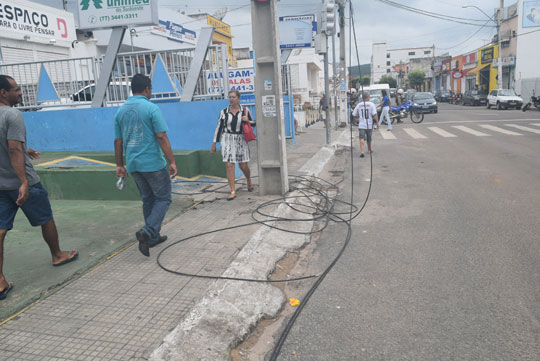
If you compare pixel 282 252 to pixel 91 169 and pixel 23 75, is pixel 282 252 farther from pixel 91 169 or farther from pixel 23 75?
pixel 23 75

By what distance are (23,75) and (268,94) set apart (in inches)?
251

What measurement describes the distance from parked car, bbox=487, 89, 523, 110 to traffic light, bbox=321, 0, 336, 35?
23328 millimetres

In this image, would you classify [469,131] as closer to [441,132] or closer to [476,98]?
[441,132]

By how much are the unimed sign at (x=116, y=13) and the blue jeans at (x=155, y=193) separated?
210 inches

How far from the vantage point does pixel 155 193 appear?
15.7ft

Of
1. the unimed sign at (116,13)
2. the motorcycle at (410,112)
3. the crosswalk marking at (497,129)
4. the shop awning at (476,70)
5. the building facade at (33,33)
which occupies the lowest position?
the crosswalk marking at (497,129)

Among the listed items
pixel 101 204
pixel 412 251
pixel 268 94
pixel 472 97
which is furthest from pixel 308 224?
pixel 472 97

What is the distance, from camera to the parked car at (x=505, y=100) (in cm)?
3109

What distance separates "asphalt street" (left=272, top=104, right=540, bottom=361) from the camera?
9.74 feet

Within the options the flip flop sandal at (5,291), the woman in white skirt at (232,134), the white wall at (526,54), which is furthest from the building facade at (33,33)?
the white wall at (526,54)

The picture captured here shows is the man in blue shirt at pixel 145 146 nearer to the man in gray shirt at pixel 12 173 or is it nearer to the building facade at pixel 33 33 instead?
the man in gray shirt at pixel 12 173

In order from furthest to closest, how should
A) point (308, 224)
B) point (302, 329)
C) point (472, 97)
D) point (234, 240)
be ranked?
point (472, 97)
point (308, 224)
point (234, 240)
point (302, 329)

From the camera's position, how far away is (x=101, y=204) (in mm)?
7000

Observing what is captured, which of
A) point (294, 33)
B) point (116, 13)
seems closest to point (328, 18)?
point (294, 33)
